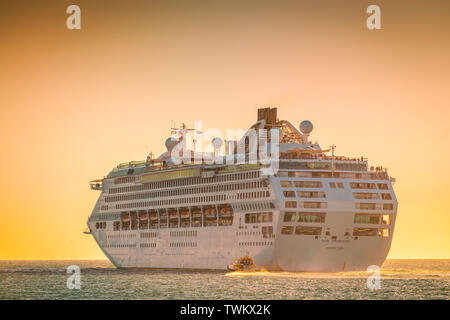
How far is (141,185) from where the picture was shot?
145m

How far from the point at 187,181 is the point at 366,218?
86.7 feet

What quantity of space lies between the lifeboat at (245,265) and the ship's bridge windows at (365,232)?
11322mm

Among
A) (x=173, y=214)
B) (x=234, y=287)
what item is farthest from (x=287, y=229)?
(x=173, y=214)

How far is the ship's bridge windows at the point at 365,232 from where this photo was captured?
116812 millimetres

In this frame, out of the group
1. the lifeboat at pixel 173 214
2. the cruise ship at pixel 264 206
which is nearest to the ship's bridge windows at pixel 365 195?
the cruise ship at pixel 264 206

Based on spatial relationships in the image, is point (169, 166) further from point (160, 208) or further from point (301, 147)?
point (301, 147)

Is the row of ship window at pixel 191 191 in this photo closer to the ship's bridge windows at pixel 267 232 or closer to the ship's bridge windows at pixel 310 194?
the ship's bridge windows at pixel 310 194

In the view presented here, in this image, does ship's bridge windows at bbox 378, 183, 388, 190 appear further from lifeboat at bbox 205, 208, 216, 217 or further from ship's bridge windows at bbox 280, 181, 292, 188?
lifeboat at bbox 205, 208, 216, 217

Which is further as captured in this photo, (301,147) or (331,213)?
(301,147)

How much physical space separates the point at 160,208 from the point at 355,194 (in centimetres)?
3182

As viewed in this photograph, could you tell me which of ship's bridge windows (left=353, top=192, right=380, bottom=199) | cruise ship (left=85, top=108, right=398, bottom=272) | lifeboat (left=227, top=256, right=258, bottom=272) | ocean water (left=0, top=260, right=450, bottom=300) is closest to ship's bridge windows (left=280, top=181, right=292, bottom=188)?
cruise ship (left=85, top=108, right=398, bottom=272)

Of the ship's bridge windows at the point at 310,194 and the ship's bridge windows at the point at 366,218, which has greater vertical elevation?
the ship's bridge windows at the point at 310,194
